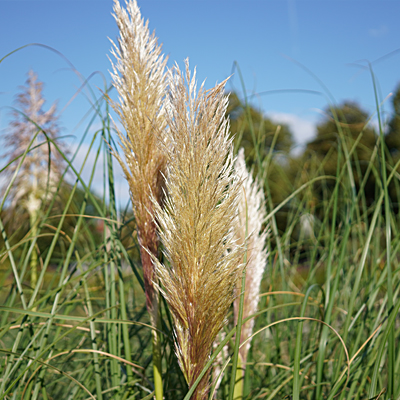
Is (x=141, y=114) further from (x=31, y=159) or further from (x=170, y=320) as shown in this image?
(x=31, y=159)

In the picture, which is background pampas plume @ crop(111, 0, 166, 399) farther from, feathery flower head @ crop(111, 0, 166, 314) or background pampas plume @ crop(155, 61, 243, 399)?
background pampas plume @ crop(155, 61, 243, 399)

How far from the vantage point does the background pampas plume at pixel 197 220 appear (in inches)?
38.3

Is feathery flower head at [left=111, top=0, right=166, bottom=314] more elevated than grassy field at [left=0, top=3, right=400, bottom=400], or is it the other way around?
feathery flower head at [left=111, top=0, right=166, bottom=314]

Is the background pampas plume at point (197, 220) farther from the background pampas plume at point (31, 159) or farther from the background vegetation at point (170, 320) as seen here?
the background pampas plume at point (31, 159)

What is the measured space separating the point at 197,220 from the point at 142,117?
457 mm

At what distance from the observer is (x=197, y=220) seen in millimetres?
986

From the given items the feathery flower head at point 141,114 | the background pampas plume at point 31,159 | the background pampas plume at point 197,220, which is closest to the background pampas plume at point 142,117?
the feathery flower head at point 141,114

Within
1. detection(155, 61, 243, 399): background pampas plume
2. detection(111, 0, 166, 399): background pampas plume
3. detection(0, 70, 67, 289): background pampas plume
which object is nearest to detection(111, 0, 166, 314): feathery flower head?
detection(111, 0, 166, 399): background pampas plume

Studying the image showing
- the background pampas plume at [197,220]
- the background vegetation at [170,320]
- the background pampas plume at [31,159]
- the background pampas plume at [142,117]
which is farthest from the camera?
the background pampas plume at [31,159]

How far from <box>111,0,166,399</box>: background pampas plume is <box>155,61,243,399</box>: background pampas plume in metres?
0.19

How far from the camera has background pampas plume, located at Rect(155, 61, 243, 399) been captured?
0.97 meters

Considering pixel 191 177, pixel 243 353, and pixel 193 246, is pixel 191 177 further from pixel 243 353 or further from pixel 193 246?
pixel 243 353

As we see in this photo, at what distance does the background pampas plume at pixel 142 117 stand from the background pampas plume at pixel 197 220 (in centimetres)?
19

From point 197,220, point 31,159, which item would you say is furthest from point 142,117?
point 31,159
